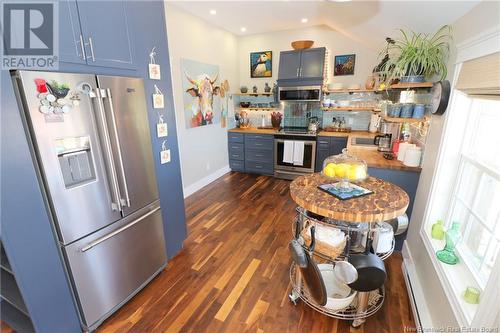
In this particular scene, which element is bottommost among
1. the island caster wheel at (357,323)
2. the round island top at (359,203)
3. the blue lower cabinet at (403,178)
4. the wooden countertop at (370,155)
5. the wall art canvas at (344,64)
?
the island caster wheel at (357,323)

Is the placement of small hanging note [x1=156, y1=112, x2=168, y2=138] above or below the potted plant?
below

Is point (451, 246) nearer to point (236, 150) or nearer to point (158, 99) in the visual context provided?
point (158, 99)

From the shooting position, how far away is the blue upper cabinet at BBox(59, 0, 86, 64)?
1.35 m

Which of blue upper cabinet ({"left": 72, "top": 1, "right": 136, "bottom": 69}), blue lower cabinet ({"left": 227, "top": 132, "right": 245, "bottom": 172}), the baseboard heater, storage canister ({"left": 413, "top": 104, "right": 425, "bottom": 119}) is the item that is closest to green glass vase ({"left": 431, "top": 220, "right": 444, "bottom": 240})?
the baseboard heater

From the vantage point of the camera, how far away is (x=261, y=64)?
4984mm

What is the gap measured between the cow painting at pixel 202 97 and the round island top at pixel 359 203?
105 inches

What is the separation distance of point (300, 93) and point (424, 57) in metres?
2.45

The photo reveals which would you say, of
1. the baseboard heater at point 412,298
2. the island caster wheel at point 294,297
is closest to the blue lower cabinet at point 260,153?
the baseboard heater at point 412,298

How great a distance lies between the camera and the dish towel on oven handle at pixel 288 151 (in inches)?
174

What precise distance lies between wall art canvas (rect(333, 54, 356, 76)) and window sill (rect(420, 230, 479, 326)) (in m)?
3.58

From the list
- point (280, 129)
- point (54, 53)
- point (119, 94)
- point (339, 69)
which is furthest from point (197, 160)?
point (339, 69)

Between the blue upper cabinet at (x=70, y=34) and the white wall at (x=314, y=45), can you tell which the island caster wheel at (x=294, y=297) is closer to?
the blue upper cabinet at (x=70, y=34)

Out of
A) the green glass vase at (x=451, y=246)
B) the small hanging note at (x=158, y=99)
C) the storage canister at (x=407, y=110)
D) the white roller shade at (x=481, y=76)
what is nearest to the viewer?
the white roller shade at (x=481, y=76)

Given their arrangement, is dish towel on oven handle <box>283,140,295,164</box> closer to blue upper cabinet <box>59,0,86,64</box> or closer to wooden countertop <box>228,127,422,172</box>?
wooden countertop <box>228,127,422,172</box>
